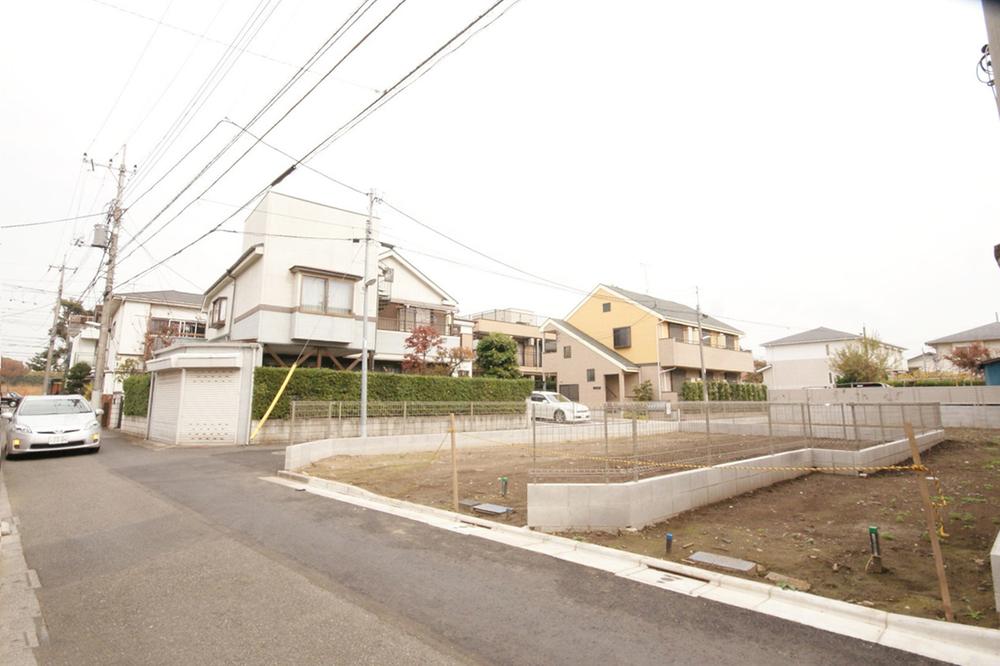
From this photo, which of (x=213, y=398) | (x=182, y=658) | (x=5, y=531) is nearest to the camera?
(x=182, y=658)

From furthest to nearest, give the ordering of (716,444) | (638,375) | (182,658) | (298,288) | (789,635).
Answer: (638,375) < (298,288) < (716,444) < (789,635) < (182,658)

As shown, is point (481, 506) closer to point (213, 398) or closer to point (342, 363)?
point (213, 398)

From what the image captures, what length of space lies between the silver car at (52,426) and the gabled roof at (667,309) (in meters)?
30.6

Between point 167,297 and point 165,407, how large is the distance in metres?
19.7

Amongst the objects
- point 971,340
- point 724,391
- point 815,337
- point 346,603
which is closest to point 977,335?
point 971,340

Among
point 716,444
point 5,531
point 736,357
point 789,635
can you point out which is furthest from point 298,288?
point 736,357

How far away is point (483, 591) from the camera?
13.7 ft

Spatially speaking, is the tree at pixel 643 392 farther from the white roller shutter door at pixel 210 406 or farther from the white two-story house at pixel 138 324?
the white two-story house at pixel 138 324

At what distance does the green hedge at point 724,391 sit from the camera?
105 ft

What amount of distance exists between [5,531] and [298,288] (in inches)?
592

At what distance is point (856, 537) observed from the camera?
5957mm

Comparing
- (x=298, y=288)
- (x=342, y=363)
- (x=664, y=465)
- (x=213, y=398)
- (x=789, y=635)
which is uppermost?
(x=298, y=288)

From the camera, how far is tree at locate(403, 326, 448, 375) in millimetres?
22422

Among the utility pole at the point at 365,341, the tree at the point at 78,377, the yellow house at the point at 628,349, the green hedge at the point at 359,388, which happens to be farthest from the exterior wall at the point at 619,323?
the tree at the point at 78,377
